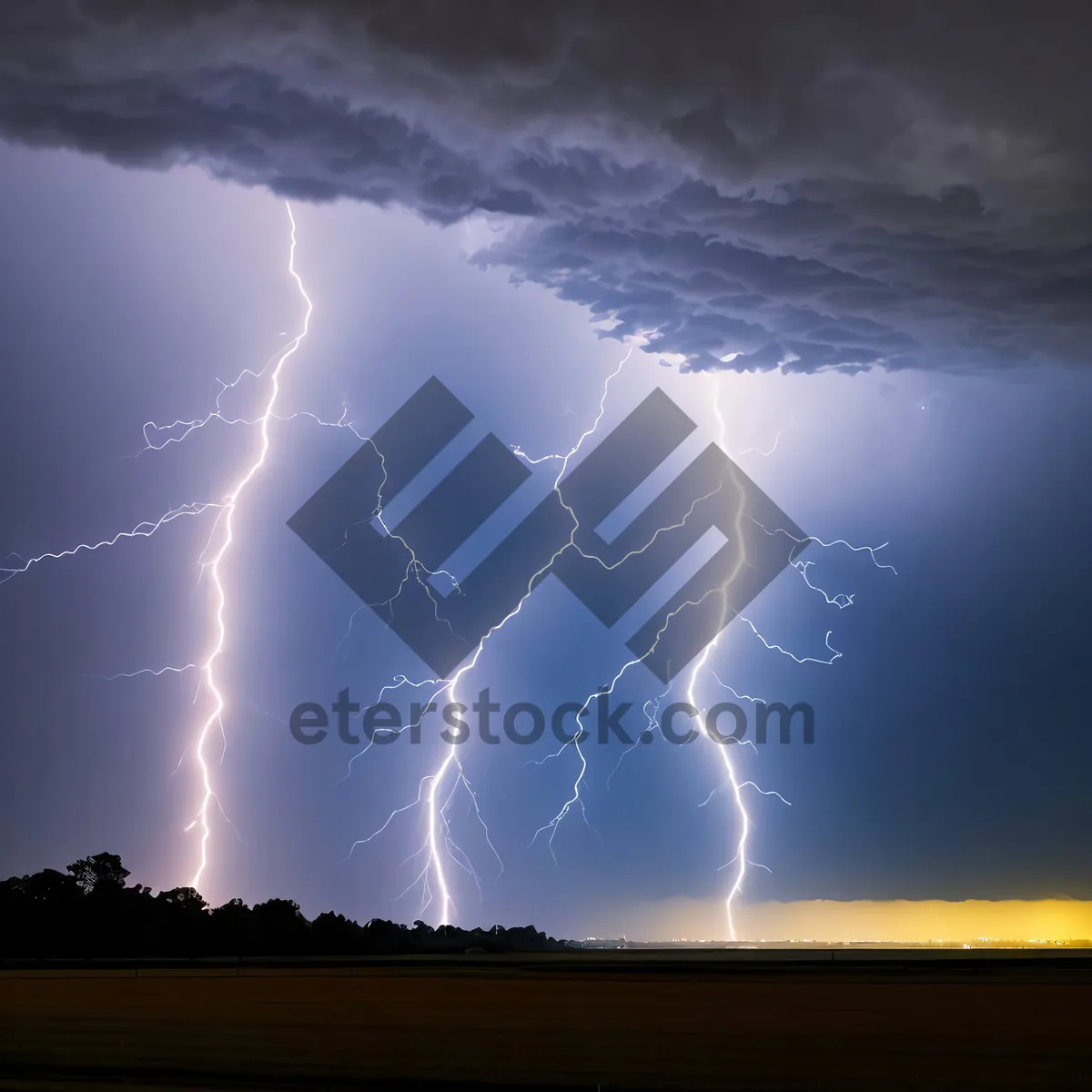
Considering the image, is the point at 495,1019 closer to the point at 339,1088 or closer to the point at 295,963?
the point at 339,1088

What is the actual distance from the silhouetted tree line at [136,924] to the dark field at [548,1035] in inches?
741

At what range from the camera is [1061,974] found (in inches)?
993

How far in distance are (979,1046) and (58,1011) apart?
9.83 metres

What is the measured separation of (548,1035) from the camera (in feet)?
38.0

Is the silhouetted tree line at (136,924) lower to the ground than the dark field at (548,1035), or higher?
higher

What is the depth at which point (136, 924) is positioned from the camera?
132 feet

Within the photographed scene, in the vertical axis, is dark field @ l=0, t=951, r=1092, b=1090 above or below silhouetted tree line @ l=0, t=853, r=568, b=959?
below

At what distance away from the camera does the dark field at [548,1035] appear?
8.69 meters

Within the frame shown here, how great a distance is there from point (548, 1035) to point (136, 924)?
32.0m

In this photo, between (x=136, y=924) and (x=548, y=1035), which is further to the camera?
(x=136, y=924)

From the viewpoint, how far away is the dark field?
28.5 feet

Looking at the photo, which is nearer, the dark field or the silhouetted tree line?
the dark field

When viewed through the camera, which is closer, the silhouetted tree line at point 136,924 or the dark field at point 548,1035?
the dark field at point 548,1035

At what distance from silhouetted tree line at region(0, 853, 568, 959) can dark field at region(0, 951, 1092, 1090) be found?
61.8 ft
